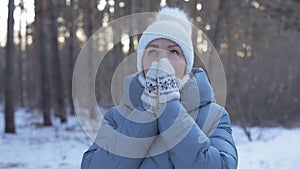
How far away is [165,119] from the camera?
1672mm

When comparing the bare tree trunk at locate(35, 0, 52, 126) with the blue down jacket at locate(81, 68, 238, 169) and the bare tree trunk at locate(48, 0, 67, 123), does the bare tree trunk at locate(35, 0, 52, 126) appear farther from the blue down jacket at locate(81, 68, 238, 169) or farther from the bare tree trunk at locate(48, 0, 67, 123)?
the blue down jacket at locate(81, 68, 238, 169)

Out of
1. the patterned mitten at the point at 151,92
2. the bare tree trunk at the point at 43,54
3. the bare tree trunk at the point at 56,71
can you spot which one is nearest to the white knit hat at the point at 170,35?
the patterned mitten at the point at 151,92

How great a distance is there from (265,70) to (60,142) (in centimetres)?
898

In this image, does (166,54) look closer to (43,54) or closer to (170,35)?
(170,35)

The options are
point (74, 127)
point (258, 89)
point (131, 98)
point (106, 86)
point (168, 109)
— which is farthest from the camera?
point (74, 127)

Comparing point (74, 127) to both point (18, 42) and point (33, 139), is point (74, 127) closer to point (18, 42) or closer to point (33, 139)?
point (33, 139)

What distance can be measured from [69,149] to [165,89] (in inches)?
414

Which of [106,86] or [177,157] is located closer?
[177,157]

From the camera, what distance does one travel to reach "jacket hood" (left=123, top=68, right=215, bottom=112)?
1.79 metres

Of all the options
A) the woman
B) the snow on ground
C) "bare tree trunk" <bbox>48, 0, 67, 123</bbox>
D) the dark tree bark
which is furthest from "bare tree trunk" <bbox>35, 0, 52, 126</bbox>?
the woman

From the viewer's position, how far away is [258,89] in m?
15.9

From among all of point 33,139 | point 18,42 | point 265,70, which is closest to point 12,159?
point 33,139

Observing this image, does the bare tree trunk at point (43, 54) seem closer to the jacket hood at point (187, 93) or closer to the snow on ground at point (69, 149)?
the snow on ground at point (69, 149)

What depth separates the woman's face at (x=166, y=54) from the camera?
1776 mm
